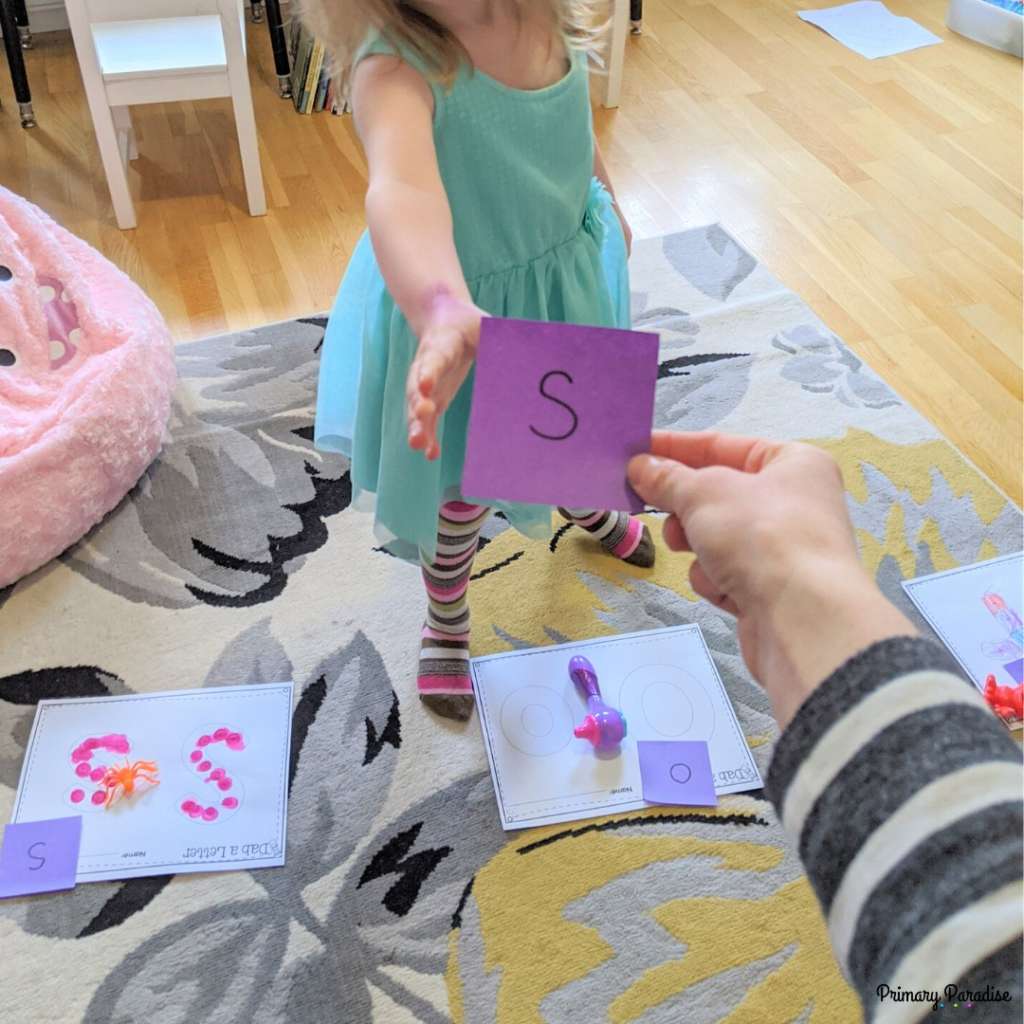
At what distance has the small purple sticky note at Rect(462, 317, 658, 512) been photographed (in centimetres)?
66

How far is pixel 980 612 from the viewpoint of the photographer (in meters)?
1.44

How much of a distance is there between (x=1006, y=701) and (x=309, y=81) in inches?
83.8

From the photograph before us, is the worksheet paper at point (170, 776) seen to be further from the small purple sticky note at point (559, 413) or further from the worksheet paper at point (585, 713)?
the small purple sticky note at point (559, 413)

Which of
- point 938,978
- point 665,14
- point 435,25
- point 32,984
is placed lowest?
point 32,984

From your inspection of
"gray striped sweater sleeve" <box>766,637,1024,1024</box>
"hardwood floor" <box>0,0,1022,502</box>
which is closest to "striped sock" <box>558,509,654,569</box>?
"hardwood floor" <box>0,0,1022,502</box>

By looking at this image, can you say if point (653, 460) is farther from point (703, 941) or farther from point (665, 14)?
point (665, 14)

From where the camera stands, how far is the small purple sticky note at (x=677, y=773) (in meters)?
1.24

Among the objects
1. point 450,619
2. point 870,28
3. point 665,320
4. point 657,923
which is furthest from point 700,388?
point 870,28

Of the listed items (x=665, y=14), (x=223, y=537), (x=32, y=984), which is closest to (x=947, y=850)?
(x=32, y=984)

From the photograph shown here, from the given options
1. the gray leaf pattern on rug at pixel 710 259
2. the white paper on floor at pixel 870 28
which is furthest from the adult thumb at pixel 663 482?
the white paper on floor at pixel 870 28

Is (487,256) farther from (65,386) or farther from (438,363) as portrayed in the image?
(65,386)

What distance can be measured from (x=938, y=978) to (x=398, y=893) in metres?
0.79

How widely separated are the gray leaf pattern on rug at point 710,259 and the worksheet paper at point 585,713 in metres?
0.86

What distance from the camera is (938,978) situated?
1.54 feet
